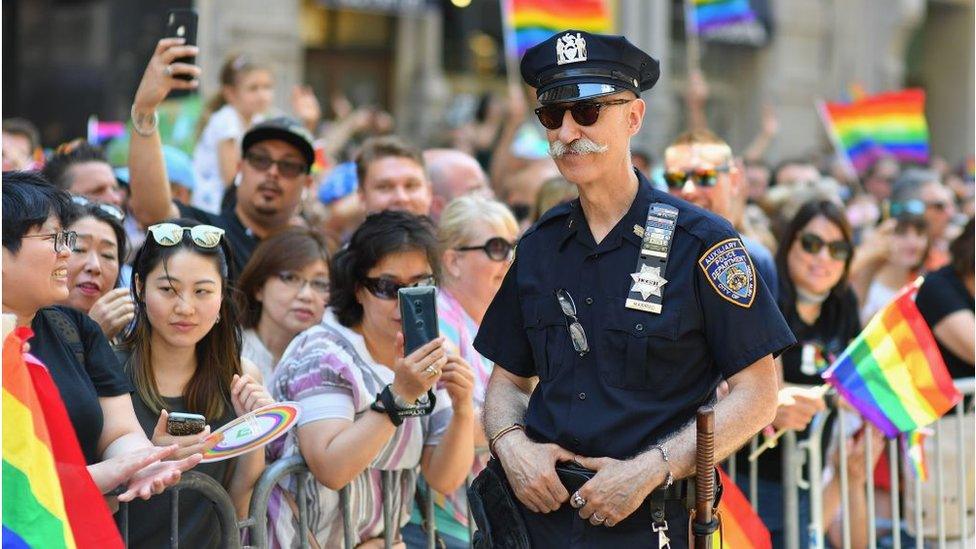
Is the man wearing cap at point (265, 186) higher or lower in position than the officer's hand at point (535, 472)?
higher

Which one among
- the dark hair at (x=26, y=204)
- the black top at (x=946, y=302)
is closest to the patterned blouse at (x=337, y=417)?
the dark hair at (x=26, y=204)

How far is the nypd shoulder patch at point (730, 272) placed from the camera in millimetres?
3369

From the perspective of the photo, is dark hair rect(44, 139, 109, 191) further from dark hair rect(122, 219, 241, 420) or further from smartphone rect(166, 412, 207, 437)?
smartphone rect(166, 412, 207, 437)

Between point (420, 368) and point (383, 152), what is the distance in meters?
2.76

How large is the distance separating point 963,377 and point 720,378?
3236 mm

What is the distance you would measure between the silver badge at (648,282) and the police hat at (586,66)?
0.48 m

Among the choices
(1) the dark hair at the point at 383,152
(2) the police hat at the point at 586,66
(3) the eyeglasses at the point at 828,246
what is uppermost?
(2) the police hat at the point at 586,66

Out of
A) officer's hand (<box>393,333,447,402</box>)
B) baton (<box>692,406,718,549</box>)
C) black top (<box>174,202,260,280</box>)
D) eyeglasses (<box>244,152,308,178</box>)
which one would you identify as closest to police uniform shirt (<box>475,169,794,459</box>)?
baton (<box>692,406,718,549</box>)

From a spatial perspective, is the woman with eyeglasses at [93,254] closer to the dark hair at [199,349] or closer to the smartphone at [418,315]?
the dark hair at [199,349]

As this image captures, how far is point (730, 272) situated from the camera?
3383mm

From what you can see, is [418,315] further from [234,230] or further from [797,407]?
[234,230]

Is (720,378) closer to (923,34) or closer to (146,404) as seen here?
(146,404)

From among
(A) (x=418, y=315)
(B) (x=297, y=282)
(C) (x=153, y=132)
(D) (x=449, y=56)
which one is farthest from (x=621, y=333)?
(D) (x=449, y=56)

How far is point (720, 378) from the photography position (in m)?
3.56
